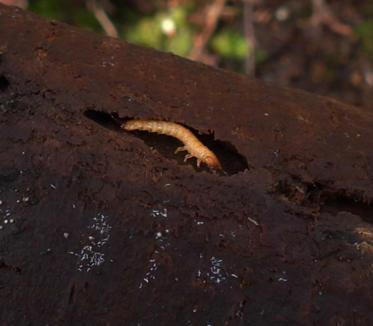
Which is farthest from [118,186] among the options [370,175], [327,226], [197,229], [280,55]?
[280,55]

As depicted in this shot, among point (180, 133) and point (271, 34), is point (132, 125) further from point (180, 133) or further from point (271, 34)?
point (271, 34)

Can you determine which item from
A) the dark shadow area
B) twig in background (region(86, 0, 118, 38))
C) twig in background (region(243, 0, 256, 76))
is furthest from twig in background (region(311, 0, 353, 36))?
the dark shadow area

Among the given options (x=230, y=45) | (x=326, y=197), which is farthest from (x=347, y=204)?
(x=230, y=45)

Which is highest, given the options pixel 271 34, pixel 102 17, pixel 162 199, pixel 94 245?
pixel 271 34

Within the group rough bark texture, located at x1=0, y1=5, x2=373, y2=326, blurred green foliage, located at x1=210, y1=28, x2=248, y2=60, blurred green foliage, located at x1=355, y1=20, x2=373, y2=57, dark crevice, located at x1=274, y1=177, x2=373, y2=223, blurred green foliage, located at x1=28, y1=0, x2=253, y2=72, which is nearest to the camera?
rough bark texture, located at x1=0, y1=5, x2=373, y2=326

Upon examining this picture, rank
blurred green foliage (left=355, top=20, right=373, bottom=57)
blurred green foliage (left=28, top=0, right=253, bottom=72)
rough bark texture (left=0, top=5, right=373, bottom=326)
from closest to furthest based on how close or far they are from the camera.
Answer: rough bark texture (left=0, top=5, right=373, bottom=326) < blurred green foliage (left=28, top=0, right=253, bottom=72) < blurred green foliage (left=355, top=20, right=373, bottom=57)

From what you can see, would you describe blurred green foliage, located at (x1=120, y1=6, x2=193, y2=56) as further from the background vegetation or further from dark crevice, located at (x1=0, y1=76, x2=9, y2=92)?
dark crevice, located at (x1=0, y1=76, x2=9, y2=92)

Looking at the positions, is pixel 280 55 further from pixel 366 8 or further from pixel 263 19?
pixel 366 8

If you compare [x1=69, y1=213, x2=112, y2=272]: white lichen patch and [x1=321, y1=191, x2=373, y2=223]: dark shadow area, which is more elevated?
[x1=321, y1=191, x2=373, y2=223]: dark shadow area
